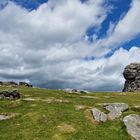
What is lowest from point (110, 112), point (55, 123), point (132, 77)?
point (55, 123)

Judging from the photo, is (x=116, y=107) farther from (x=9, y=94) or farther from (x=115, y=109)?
(x=9, y=94)

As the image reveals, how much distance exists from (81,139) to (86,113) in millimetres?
11938

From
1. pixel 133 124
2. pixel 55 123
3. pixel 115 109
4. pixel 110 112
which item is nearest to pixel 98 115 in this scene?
pixel 110 112

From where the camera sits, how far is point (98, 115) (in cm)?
6506

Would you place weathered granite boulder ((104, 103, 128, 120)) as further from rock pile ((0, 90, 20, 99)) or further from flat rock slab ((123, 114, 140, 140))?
rock pile ((0, 90, 20, 99))

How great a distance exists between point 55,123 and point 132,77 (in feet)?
346

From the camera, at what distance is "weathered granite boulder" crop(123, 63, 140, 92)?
15624cm

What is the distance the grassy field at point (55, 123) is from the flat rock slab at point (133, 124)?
98 cm

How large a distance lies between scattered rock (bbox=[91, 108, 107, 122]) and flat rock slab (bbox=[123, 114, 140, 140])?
406cm

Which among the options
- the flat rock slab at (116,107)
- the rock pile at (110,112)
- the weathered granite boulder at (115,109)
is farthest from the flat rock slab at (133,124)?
the flat rock slab at (116,107)

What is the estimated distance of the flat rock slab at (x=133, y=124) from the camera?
5831 cm

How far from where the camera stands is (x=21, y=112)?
67438mm

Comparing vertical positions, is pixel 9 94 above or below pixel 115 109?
above

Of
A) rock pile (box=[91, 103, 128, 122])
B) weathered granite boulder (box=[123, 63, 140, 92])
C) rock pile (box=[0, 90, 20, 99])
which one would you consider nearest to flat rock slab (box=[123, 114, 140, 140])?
rock pile (box=[91, 103, 128, 122])
